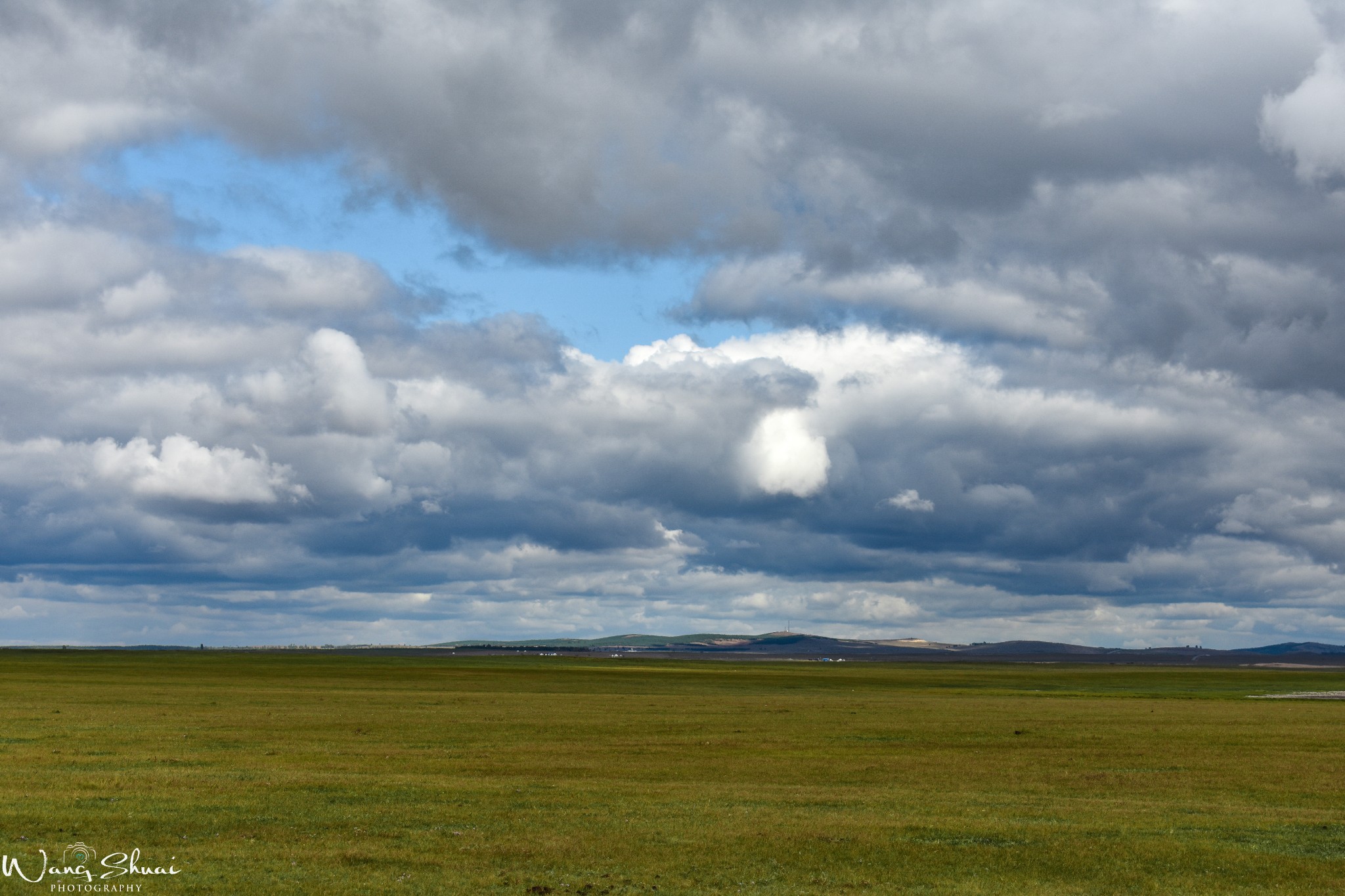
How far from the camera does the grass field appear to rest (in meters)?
24.8

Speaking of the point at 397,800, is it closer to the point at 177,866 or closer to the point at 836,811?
the point at 177,866

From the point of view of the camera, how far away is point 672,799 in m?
35.8

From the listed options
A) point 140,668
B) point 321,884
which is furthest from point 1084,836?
point 140,668

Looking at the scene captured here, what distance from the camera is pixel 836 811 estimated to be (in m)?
33.8

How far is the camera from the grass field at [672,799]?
24.8m

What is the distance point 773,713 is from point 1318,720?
127 feet
